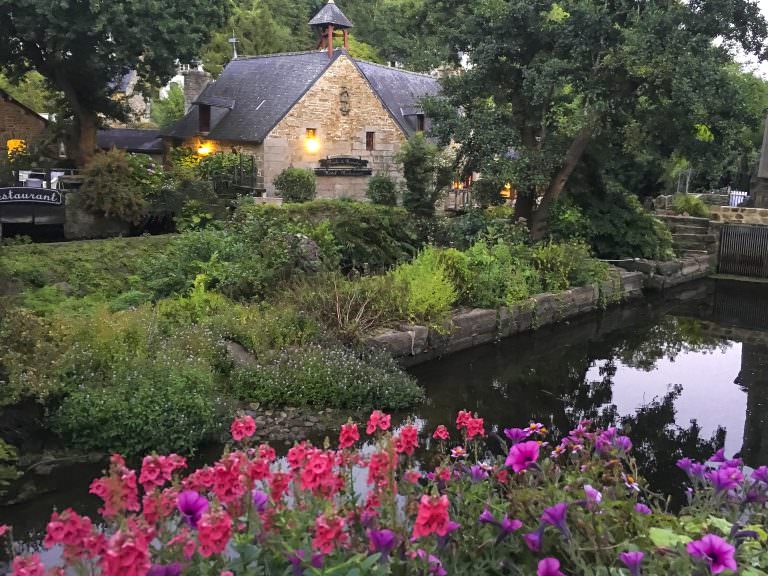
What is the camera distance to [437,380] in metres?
9.49

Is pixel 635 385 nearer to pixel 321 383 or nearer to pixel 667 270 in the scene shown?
pixel 321 383

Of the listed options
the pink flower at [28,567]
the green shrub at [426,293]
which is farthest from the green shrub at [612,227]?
the pink flower at [28,567]

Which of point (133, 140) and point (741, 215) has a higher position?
point (133, 140)

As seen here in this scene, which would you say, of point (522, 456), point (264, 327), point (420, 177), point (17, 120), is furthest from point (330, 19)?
point (522, 456)

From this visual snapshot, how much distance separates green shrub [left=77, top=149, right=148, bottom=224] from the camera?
43.6 ft

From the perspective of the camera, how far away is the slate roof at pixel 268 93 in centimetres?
2427

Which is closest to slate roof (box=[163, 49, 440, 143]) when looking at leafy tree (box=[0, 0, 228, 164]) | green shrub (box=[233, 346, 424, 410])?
leafy tree (box=[0, 0, 228, 164])

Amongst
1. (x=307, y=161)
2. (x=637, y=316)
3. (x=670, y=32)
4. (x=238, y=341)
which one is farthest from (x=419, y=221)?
(x=307, y=161)

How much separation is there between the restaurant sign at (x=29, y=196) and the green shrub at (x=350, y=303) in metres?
5.85

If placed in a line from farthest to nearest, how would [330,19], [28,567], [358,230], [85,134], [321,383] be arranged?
[330,19]
[85,134]
[358,230]
[321,383]
[28,567]

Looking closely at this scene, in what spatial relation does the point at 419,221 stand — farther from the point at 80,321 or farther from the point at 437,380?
the point at 80,321

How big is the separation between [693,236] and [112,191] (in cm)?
1490

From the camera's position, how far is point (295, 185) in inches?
848

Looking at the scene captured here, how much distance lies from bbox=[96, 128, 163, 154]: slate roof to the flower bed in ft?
85.8
